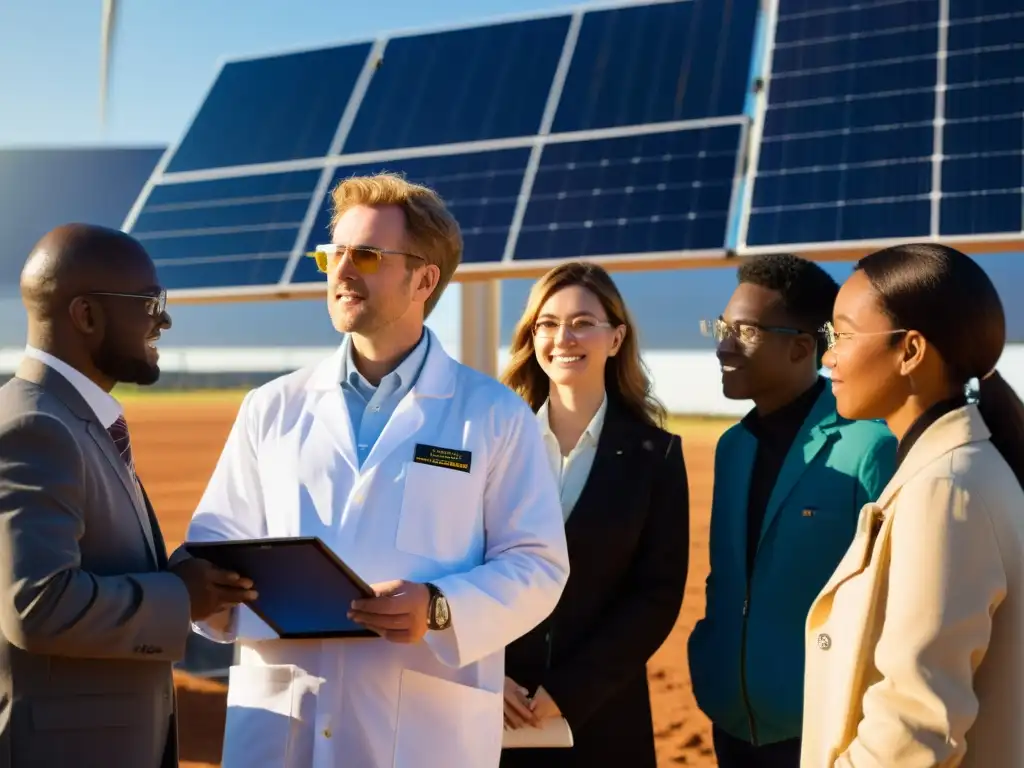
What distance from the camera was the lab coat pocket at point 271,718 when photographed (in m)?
2.94

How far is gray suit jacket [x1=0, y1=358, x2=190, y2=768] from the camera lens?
2.44 meters

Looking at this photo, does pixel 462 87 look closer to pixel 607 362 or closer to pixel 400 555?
pixel 607 362

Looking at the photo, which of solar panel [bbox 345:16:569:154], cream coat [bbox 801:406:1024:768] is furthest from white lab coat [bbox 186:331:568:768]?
solar panel [bbox 345:16:569:154]

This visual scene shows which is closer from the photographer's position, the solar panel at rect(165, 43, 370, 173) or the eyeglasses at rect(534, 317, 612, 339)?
the eyeglasses at rect(534, 317, 612, 339)

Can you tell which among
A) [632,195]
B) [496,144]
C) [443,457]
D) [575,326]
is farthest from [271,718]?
[496,144]

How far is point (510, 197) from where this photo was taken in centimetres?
756

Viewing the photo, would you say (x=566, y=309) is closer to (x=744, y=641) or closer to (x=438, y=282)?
(x=438, y=282)

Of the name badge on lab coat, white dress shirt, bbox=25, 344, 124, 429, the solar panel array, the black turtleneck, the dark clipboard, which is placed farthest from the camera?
the solar panel array

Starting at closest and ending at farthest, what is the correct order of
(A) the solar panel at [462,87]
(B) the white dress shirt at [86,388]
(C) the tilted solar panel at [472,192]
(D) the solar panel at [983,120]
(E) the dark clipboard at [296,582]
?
(E) the dark clipboard at [296,582], (B) the white dress shirt at [86,388], (D) the solar panel at [983,120], (C) the tilted solar panel at [472,192], (A) the solar panel at [462,87]

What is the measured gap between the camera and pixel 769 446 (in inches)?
160

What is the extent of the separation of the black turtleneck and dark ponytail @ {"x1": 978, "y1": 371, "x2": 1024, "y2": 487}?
4.51 feet

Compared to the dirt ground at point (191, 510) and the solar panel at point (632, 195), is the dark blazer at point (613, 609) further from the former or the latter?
the dirt ground at point (191, 510)

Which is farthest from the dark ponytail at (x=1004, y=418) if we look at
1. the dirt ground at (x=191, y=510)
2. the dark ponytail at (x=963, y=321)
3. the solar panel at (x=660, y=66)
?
the dirt ground at (x=191, y=510)

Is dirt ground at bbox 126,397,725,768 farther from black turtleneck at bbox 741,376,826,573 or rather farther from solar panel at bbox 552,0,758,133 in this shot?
solar panel at bbox 552,0,758,133
